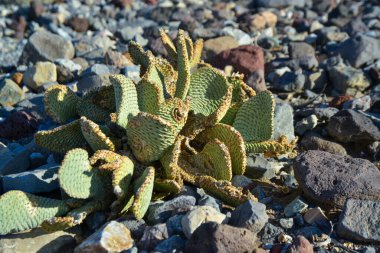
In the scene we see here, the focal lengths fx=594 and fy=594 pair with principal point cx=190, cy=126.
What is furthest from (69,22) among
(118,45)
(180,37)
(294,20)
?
(180,37)

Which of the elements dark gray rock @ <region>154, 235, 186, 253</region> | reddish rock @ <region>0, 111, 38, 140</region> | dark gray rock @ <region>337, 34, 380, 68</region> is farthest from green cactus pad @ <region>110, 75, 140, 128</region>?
dark gray rock @ <region>337, 34, 380, 68</region>

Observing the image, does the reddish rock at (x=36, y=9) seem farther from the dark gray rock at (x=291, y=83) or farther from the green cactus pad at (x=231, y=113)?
the green cactus pad at (x=231, y=113)

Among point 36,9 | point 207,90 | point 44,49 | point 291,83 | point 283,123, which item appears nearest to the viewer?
point 207,90

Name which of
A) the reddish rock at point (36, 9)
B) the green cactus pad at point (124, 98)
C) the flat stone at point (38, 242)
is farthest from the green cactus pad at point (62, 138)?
the reddish rock at point (36, 9)

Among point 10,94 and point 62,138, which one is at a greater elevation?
point 62,138

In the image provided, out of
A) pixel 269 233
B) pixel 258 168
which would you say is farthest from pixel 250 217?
pixel 258 168

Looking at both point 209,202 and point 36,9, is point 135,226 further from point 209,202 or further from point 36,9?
point 36,9

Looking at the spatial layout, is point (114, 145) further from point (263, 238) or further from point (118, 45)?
point (118, 45)
